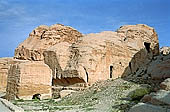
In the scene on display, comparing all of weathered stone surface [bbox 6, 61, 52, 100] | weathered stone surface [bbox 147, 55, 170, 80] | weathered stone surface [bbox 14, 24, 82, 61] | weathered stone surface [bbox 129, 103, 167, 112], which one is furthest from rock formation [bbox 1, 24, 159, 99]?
weathered stone surface [bbox 129, 103, 167, 112]

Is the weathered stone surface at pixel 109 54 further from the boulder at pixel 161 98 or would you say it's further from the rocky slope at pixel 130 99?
the boulder at pixel 161 98

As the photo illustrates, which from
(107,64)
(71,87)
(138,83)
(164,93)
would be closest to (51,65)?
(71,87)

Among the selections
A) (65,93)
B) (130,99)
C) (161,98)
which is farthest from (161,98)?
(65,93)

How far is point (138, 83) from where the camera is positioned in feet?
64.8

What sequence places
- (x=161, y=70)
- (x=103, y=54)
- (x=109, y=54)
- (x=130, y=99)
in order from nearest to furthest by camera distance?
(x=130, y=99)
(x=161, y=70)
(x=103, y=54)
(x=109, y=54)

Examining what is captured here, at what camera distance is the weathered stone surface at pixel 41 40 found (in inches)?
1431

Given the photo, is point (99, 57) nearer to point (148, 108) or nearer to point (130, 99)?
point (130, 99)

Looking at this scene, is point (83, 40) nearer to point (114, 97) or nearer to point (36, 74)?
point (36, 74)

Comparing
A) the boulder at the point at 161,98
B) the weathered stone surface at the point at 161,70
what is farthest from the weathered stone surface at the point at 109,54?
the boulder at the point at 161,98

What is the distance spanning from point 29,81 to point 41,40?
13.7m

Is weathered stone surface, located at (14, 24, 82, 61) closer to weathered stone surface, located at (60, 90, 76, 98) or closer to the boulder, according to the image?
weathered stone surface, located at (60, 90, 76, 98)

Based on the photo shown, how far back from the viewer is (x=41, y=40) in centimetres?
3694

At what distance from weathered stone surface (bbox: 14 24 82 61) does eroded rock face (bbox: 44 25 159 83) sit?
660 cm

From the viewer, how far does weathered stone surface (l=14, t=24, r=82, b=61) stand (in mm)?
36344
